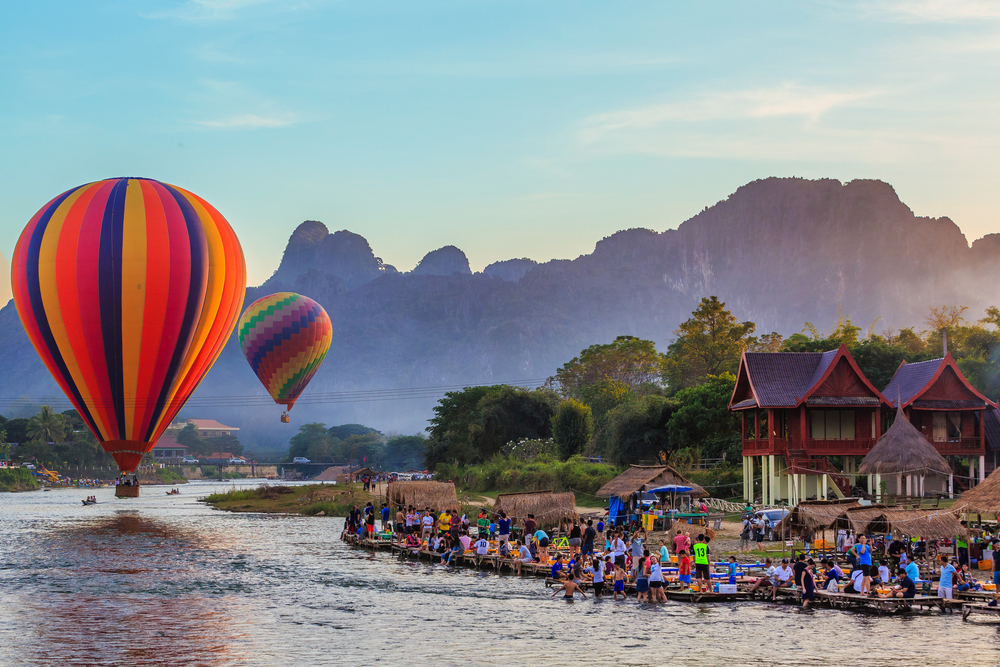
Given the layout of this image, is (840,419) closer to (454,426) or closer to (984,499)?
(984,499)

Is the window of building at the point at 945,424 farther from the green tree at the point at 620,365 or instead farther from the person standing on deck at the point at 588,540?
the green tree at the point at 620,365

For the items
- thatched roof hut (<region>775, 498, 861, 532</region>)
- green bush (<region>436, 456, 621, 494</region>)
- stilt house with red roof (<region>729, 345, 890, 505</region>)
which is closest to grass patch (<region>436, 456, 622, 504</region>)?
green bush (<region>436, 456, 621, 494</region>)

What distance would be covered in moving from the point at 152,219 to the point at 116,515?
3525 centimetres

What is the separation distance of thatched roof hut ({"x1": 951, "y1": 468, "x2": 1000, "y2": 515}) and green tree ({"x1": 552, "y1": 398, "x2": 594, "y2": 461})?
48862mm

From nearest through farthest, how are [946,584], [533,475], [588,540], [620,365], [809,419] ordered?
1. [946,584]
2. [588,540]
3. [809,419]
4. [533,475]
5. [620,365]

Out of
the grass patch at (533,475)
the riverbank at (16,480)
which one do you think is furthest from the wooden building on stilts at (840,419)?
the riverbank at (16,480)

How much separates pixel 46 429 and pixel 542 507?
15066 centimetres

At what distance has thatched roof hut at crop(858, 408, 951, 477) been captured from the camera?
150ft

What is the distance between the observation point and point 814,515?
37500mm

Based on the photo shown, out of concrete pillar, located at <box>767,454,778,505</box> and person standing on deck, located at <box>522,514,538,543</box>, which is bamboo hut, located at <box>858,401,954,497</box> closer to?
concrete pillar, located at <box>767,454,778,505</box>

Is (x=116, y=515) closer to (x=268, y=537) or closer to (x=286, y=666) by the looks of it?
(x=268, y=537)

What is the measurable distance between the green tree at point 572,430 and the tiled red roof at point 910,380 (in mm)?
31174

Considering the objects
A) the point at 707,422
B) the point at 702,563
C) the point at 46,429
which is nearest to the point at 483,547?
the point at 702,563

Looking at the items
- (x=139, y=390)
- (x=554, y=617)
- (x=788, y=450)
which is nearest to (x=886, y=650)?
(x=554, y=617)
